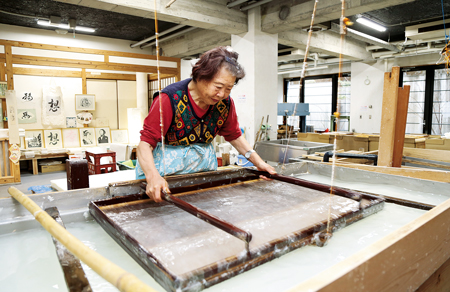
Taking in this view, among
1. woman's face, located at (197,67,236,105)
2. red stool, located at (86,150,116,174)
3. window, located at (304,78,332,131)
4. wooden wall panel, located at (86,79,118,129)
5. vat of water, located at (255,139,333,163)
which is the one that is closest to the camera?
woman's face, located at (197,67,236,105)

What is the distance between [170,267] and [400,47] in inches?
372

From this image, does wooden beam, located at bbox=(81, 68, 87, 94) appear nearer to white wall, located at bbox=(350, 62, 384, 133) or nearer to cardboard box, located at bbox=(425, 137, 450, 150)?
white wall, located at bbox=(350, 62, 384, 133)

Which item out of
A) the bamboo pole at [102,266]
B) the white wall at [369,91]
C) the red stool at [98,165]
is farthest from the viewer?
the white wall at [369,91]

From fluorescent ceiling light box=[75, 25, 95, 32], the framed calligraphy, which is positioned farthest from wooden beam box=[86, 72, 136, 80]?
fluorescent ceiling light box=[75, 25, 95, 32]

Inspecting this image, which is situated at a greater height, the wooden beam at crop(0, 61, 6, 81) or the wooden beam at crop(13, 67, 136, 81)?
the wooden beam at crop(13, 67, 136, 81)

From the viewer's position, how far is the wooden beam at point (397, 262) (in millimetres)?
612

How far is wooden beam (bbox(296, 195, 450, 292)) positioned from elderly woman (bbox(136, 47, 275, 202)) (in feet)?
2.92

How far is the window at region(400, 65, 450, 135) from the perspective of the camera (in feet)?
28.7

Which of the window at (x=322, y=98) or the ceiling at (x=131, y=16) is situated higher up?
the ceiling at (x=131, y=16)

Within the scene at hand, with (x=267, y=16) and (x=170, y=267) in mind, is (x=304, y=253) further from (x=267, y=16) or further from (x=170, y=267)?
(x=267, y=16)

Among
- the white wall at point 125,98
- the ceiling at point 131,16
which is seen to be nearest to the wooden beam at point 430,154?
the ceiling at point 131,16

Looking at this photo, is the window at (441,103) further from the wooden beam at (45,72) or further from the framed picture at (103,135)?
the wooden beam at (45,72)

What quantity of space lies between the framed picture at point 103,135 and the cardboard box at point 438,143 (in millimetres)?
8173

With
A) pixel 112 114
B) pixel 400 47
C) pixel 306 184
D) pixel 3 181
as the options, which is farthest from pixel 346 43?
pixel 3 181
